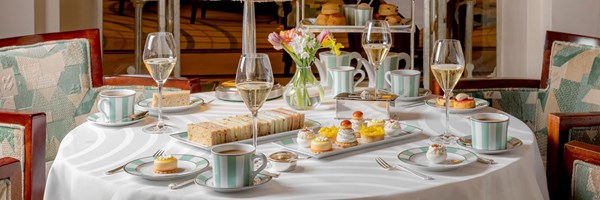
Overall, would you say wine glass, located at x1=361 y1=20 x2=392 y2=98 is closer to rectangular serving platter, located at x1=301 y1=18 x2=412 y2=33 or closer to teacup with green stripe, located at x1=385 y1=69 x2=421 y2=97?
teacup with green stripe, located at x1=385 y1=69 x2=421 y2=97

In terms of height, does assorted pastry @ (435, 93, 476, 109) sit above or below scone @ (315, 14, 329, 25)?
below

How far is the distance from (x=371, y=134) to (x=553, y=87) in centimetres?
127

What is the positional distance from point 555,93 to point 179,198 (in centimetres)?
179

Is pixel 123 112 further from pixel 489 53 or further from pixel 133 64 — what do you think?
pixel 489 53

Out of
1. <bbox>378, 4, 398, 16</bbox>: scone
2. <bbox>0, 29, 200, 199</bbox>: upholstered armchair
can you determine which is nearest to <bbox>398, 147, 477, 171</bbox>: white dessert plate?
<bbox>0, 29, 200, 199</bbox>: upholstered armchair

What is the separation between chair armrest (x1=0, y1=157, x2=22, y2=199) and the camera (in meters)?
1.75

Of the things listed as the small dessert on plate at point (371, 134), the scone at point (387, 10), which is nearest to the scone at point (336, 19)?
the scone at point (387, 10)

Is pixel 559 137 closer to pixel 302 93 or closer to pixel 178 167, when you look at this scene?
pixel 302 93

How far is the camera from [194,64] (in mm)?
5785

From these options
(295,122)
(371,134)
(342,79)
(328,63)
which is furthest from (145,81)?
(371,134)

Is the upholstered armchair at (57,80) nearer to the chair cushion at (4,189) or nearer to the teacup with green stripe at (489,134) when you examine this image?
the chair cushion at (4,189)

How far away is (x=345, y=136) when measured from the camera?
179cm

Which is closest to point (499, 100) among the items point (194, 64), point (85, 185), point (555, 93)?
point (555, 93)

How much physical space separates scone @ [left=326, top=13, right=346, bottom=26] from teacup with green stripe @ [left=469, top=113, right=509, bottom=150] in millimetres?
1716
